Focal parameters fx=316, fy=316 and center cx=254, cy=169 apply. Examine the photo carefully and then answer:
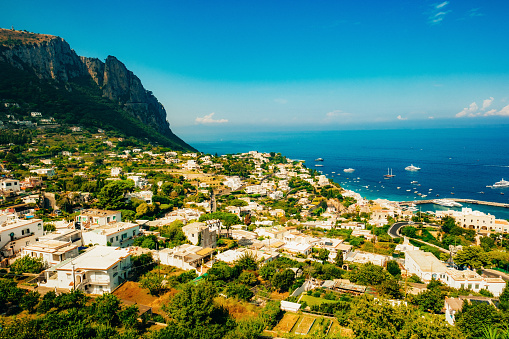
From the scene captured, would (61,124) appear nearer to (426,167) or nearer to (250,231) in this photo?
(250,231)

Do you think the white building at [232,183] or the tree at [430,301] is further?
the white building at [232,183]

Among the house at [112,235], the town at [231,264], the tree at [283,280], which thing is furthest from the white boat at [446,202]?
the house at [112,235]

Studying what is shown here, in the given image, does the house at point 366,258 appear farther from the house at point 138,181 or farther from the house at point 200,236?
the house at point 138,181

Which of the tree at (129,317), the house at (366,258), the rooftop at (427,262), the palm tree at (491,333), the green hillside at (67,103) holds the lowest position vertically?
the house at (366,258)

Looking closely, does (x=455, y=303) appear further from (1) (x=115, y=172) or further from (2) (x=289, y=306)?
(1) (x=115, y=172)

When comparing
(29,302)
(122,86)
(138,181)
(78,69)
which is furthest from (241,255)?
(78,69)

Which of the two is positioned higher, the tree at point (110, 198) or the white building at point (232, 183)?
the tree at point (110, 198)
